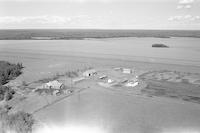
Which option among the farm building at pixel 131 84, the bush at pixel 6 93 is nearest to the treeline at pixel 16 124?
the bush at pixel 6 93

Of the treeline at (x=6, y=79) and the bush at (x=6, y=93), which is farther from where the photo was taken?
the treeline at (x=6, y=79)

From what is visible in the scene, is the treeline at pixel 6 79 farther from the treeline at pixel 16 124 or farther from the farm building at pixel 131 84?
the farm building at pixel 131 84

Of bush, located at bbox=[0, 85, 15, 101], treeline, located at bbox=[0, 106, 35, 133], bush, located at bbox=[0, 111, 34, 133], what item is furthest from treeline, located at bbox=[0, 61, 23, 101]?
bush, located at bbox=[0, 111, 34, 133]

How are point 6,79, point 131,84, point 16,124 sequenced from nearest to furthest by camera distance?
point 16,124 < point 131,84 < point 6,79

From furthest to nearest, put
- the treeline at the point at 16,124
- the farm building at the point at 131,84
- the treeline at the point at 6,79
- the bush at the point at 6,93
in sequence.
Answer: the farm building at the point at 131,84 < the treeline at the point at 6,79 < the bush at the point at 6,93 < the treeline at the point at 16,124

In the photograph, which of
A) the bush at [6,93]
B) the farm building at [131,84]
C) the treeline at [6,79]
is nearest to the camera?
the bush at [6,93]

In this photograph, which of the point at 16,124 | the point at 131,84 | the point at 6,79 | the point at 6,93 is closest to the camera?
the point at 16,124

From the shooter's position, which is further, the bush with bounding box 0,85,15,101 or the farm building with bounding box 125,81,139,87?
the farm building with bounding box 125,81,139,87

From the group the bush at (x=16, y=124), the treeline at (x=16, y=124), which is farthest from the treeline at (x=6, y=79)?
the bush at (x=16, y=124)

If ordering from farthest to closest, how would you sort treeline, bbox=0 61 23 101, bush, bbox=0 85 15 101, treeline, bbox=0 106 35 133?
treeline, bbox=0 61 23 101 < bush, bbox=0 85 15 101 < treeline, bbox=0 106 35 133

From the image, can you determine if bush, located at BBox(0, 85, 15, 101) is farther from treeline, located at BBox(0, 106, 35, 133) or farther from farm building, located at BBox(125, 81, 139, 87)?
farm building, located at BBox(125, 81, 139, 87)

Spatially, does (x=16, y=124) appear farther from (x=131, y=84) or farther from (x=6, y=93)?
(x=131, y=84)

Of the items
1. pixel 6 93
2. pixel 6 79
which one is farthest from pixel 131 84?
pixel 6 79

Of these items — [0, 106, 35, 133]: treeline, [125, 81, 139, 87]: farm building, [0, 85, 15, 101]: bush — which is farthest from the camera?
[125, 81, 139, 87]: farm building
